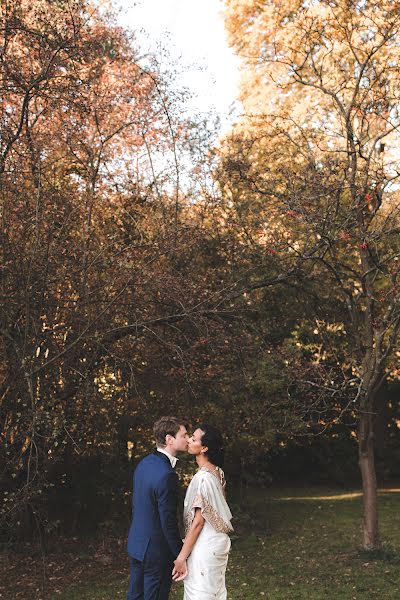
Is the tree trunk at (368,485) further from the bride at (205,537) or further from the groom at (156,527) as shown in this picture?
the groom at (156,527)

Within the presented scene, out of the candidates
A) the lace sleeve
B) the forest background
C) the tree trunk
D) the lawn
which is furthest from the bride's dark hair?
the tree trunk

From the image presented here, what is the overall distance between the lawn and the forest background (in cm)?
76

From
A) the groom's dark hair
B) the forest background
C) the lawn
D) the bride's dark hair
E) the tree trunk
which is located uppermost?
the forest background

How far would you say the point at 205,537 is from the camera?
14.6ft

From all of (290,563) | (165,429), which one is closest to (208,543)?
(165,429)

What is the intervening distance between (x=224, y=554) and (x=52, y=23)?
6527mm

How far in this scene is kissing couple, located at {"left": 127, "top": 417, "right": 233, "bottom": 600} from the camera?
4414mm

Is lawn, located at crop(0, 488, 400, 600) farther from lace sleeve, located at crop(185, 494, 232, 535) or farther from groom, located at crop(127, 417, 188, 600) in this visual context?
lace sleeve, located at crop(185, 494, 232, 535)

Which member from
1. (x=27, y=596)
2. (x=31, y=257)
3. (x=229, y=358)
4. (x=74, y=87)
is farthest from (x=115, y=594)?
(x=74, y=87)

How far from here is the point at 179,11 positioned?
3.49 metres

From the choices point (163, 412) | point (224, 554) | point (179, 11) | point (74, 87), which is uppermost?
point (74, 87)

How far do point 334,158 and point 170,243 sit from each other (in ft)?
10.4

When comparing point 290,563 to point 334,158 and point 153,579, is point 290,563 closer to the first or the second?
point 153,579

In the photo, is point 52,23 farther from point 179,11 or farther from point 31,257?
point 179,11
